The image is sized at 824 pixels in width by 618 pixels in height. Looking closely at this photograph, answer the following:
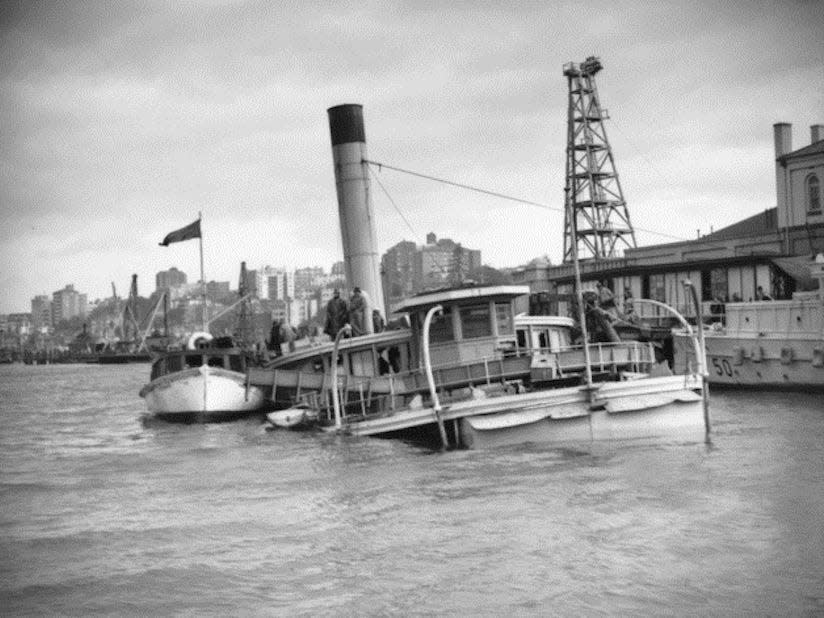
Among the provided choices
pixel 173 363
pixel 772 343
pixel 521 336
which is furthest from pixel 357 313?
pixel 772 343

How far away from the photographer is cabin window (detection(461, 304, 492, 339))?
24016 mm

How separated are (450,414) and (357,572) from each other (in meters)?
8.81

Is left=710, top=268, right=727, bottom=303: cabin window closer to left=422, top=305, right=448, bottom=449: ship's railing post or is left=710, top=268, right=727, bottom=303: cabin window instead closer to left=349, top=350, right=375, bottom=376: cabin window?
left=349, top=350, right=375, bottom=376: cabin window

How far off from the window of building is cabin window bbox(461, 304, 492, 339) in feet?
110

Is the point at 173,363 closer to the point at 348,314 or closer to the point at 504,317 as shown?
the point at 348,314

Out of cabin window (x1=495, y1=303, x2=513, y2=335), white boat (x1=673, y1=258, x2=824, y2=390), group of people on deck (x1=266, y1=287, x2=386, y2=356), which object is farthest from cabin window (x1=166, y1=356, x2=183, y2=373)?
white boat (x1=673, y1=258, x2=824, y2=390)

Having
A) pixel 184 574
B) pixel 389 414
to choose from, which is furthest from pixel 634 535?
pixel 389 414

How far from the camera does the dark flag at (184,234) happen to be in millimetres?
39406

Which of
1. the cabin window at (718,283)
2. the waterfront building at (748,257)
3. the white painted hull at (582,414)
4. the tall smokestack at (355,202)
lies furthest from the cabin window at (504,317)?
the cabin window at (718,283)

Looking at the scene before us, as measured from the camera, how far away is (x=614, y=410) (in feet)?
68.2

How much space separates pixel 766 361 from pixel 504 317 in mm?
17393

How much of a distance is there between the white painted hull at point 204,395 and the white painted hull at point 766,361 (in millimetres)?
15237

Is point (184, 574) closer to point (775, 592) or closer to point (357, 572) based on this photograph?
point (357, 572)

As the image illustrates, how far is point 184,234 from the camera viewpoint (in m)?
A: 39.6
